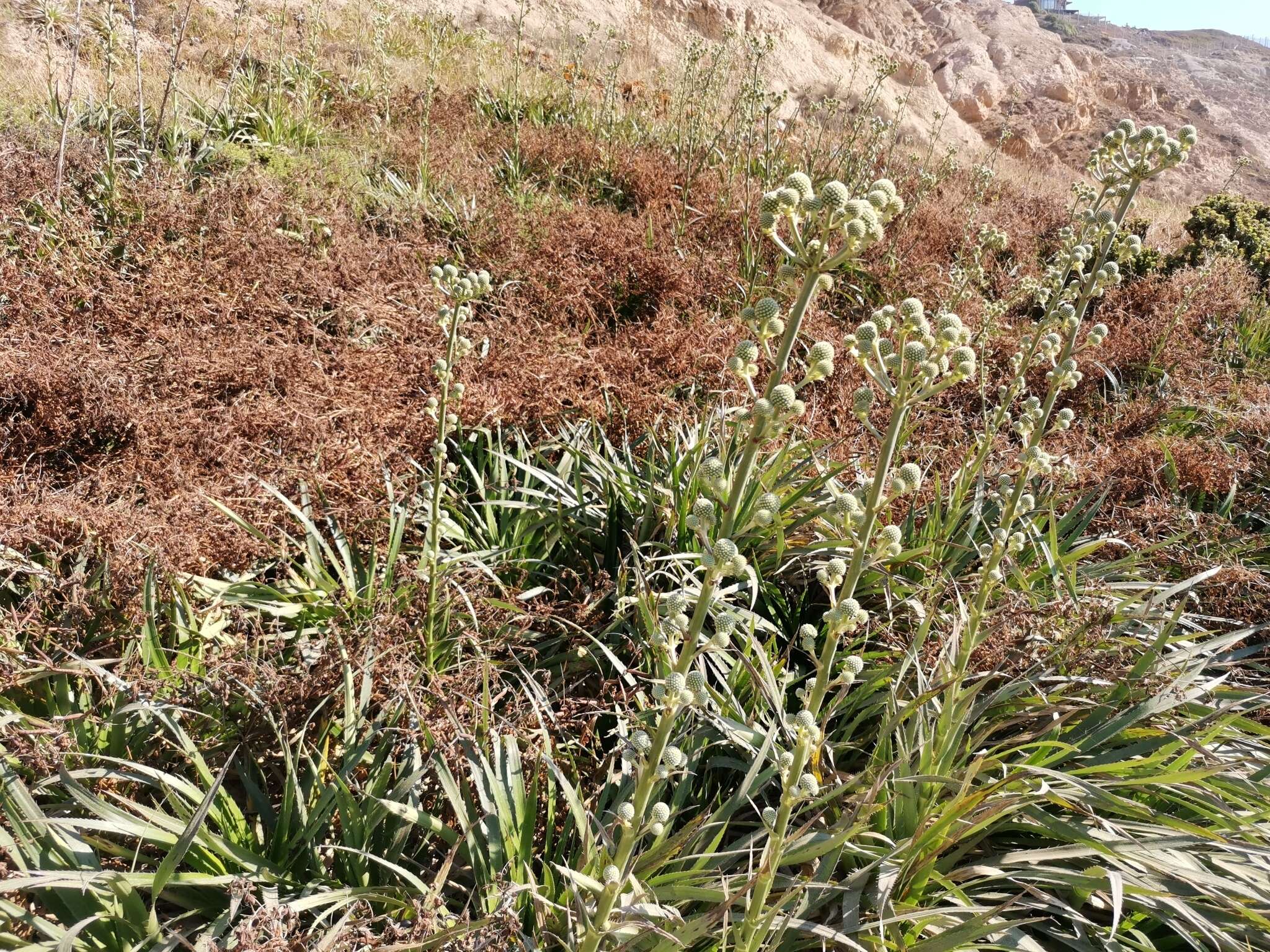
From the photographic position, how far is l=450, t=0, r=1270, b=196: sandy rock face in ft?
55.9

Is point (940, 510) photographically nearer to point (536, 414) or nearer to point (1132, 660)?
point (1132, 660)

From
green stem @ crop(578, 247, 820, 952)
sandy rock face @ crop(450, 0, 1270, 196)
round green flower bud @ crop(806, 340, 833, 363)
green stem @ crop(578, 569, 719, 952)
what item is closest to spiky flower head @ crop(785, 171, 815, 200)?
green stem @ crop(578, 247, 820, 952)

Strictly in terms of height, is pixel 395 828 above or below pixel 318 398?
below

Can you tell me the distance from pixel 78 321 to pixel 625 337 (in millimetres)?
3247

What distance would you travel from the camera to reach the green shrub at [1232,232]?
27.6 feet

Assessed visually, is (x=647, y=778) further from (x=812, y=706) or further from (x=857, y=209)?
(x=857, y=209)

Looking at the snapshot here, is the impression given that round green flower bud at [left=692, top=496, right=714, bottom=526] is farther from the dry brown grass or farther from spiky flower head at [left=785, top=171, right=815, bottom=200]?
the dry brown grass

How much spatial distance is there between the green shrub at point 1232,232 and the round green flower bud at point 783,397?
845cm

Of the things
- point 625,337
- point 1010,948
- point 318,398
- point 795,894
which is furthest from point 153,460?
point 1010,948

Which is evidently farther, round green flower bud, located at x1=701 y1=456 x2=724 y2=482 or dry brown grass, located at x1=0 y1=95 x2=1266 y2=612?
dry brown grass, located at x1=0 y1=95 x2=1266 y2=612

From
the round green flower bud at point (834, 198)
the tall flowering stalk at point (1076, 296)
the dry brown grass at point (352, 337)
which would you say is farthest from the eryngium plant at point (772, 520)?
the dry brown grass at point (352, 337)

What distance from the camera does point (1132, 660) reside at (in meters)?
3.35

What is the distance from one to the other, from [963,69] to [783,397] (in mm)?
28513

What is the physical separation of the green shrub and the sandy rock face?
6.68 metres
